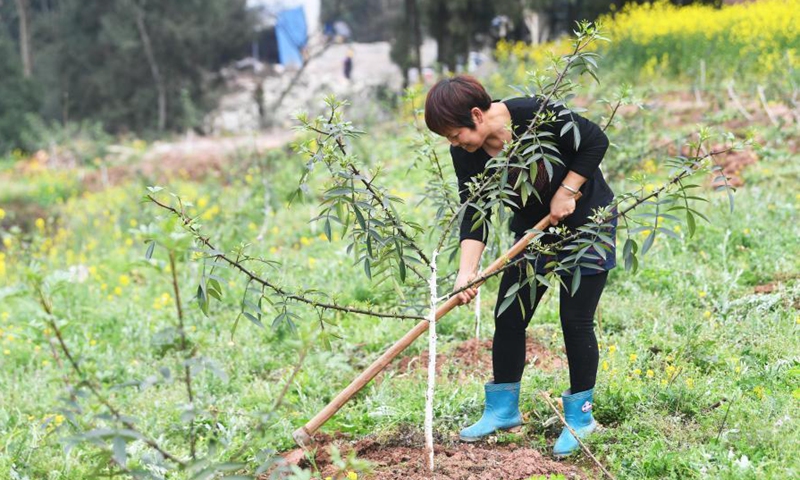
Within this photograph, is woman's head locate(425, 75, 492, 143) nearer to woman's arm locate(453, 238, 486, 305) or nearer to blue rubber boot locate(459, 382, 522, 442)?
woman's arm locate(453, 238, 486, 305)

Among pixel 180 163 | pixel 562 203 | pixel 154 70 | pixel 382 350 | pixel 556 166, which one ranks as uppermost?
pixel 556 166

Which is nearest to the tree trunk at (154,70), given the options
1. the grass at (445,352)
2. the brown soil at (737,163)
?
the grass at (445,352)

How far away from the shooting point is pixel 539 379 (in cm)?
331

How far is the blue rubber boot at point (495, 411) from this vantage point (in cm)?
300

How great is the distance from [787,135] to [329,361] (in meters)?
5.00

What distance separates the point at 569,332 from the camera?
2834 millimetres

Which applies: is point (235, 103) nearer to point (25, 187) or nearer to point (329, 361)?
point (25, 187)

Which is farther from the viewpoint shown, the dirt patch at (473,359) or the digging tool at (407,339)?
the dirt patch at (473,359)

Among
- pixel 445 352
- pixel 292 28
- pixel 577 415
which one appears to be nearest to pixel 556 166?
pixel 577 415

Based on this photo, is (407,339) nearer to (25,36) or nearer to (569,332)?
(569,332)

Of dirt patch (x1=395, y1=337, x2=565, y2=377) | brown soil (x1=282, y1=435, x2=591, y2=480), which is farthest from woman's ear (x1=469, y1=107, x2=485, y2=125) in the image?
dirt patch (x1=395, y1=337, x2=565, y2=377)

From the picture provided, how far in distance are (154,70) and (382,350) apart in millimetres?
16806

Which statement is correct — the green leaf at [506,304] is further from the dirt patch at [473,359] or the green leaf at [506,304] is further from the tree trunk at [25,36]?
the tree trunk at [25,36]

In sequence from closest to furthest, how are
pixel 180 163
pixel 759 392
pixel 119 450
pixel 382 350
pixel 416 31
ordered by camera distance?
pixel 119 450 < pixel 759 392 < pixel 382 350 < pixel 180 163 < pixel 416 31
